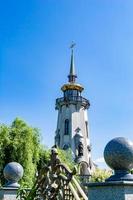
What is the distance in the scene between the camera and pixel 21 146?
19.8 metres

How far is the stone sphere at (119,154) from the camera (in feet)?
15.9

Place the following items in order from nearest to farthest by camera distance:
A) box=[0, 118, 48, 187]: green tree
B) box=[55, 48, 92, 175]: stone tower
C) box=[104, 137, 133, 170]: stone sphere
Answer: box=[104, 137, 133, 170]: stone sphere, box=[0, 118, 48, 187]: green tree, box=[55, 48, 92, 175]: stone tower

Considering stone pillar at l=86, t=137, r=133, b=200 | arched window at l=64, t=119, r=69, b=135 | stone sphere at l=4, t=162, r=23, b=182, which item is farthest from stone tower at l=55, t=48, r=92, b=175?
stone pillar at l=86, t=137, r=133, b=200

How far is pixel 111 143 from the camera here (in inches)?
197

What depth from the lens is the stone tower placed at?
152 feet

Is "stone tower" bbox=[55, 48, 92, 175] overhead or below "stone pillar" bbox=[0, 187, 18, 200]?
overhead

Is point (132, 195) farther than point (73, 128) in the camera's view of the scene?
No

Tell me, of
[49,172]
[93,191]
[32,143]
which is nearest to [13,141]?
[32,143]

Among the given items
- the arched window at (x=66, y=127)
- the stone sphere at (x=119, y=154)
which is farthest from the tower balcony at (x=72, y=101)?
the stone sphere at (x=119, y=154)

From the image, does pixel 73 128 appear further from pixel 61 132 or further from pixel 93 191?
pixel 93 191

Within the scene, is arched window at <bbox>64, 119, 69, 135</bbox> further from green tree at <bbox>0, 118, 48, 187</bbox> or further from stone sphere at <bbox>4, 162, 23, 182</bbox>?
stone sphere at <bbox>4, 162, 23, 182</bbox>

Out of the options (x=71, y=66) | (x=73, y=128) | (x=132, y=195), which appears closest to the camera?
(x=132, y=195)

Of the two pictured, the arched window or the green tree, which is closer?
the green tree

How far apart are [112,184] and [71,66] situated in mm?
48859
